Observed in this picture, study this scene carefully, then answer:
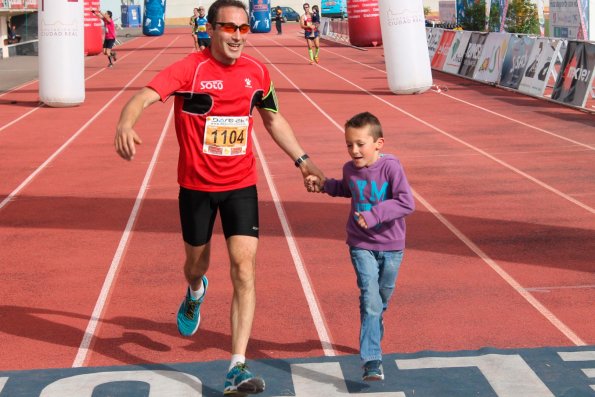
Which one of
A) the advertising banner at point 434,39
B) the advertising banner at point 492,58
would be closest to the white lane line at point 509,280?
the advertising banner at point 492,58

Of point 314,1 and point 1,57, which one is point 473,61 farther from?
point 314,1

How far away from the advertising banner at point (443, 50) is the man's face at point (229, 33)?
83.0 ft

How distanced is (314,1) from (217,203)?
10136 centimetres

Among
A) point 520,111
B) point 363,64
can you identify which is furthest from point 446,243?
point 363,64

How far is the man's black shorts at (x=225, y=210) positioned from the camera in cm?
602

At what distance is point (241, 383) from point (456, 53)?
25511 millimetres

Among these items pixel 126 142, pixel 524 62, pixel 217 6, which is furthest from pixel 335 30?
pixel 126 142

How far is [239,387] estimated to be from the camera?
5.55 meters

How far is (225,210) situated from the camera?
607cm

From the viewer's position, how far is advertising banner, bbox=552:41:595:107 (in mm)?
19875

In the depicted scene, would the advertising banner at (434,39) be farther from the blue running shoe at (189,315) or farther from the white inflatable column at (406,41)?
the blue running shoe at (189,315)

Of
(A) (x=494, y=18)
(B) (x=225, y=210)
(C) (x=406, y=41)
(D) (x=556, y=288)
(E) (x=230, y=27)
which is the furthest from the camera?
(A) (x=494, y=18)

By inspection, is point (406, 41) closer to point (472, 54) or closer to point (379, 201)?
point (472, 54)

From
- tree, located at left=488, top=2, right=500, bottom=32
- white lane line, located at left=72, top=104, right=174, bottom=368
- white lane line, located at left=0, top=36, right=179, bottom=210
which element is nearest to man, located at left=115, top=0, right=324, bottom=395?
white lane line, located at left=72, top=104, right=174, bottom=368
